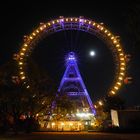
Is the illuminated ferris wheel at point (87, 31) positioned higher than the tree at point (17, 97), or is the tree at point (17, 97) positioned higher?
the illuminated ferris wheel at point (87, 31)

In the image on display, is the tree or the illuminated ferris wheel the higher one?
the illuminated ferris wheel

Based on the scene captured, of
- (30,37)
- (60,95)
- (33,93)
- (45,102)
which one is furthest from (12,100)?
(30,37)

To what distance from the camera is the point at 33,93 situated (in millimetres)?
39250

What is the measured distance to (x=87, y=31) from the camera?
49.0 metres

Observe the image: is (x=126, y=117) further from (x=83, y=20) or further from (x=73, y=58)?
(x=83, y=20)

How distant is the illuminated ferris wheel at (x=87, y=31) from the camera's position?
45781 mm

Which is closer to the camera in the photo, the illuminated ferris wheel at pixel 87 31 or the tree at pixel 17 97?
the tree at pixel 17 97

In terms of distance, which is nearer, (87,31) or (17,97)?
(17,97)

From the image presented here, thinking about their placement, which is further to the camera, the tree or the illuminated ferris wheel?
the illuminated ferris wheel

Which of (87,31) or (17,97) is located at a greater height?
(87,31)

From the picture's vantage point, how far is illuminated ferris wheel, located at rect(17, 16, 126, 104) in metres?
45.8

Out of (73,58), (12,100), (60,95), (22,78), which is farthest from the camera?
(73,58)

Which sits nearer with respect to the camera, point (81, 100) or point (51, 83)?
point (51, 83)

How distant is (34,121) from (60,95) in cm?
478
